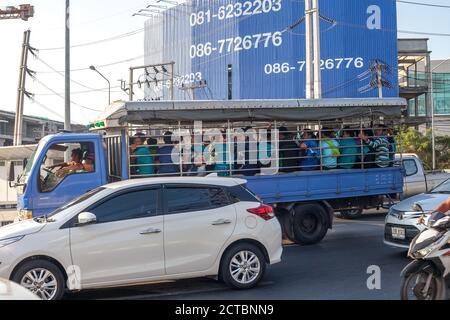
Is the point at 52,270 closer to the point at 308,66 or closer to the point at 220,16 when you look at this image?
the point at 308,66

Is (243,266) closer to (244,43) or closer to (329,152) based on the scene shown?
(329,152)

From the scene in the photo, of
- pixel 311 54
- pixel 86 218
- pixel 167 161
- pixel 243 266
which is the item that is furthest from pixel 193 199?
pixel 311 54

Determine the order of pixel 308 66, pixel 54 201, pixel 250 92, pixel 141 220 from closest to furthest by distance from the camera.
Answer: pixel 141 220, pixel 54 201, pixel 308 66, pixel 250 92

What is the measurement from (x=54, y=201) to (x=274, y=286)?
Answer: 12.8 ft

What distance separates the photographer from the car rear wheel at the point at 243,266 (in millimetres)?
7023

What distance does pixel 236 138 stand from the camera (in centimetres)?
1042

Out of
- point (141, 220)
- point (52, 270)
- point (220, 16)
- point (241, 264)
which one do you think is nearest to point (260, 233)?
point (241, 264)

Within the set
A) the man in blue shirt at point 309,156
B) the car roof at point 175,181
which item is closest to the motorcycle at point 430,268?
the car roof at point 175,181

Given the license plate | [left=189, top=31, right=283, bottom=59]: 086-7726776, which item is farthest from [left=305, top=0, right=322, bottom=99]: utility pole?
[left=189, top=31, right=283, bottom=59]: 086-7726776

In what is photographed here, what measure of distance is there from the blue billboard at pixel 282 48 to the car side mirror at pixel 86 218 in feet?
108

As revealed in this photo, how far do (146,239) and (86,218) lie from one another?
0.78 metres

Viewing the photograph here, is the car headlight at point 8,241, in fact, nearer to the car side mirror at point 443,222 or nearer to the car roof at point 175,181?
the car roof at point 175,181

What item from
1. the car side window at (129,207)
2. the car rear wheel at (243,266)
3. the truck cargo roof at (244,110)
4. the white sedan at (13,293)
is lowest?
the car rear wheel at (243,266)
